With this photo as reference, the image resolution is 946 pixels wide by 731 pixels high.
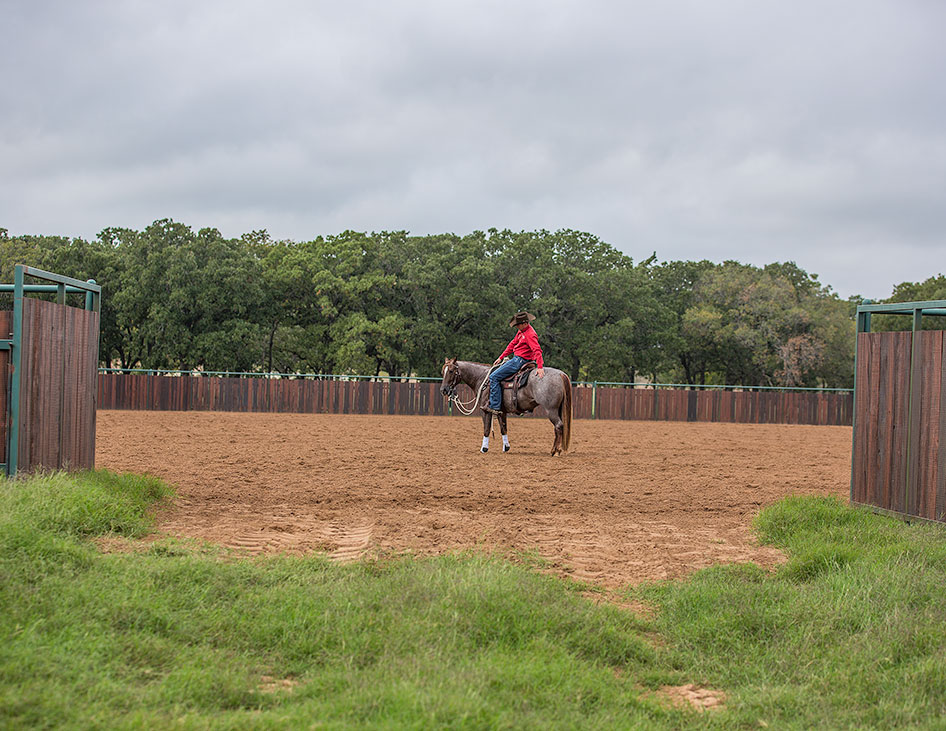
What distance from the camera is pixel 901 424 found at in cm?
753

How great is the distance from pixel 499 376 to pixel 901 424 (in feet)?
26.6

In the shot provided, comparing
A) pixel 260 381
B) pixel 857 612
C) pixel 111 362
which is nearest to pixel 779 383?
pixel 260 381

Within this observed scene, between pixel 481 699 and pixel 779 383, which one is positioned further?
pixel 779 383

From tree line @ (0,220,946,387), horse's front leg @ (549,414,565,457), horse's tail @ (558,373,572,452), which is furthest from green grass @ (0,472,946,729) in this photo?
tree line @ (0,220,946,387)

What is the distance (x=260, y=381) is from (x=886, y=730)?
1291 inches

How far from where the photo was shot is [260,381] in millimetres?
34719

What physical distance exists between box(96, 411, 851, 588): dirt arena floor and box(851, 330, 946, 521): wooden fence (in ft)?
4.26

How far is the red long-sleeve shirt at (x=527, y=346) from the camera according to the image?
14.6m

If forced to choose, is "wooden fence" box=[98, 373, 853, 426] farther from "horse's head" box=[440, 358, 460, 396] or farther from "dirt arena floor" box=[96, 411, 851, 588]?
"dirt arena floor" box=[96, 411, 851, 588]

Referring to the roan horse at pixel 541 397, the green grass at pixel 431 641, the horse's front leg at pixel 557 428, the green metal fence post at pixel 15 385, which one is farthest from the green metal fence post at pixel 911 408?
the green metal fence post at pixel 15 385

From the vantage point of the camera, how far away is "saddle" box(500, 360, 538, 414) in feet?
48.7

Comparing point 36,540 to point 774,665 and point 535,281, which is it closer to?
point 774,665

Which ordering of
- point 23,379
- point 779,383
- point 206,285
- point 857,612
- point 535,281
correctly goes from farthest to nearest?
1. point 779,383
2. point 535,281
3. point 206,285
4. point 23,379
5. point 857,612

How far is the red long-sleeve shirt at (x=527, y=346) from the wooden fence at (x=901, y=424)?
694 centimetres
